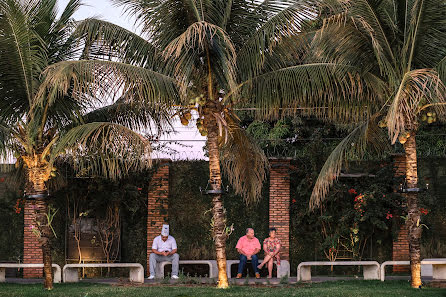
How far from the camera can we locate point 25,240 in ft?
49.7

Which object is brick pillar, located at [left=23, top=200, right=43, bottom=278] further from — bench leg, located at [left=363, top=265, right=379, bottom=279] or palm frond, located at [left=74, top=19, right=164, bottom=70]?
bench leg, located at [left=363, top=265, right=379, bottom=279]

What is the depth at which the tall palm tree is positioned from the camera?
10914 millimetres

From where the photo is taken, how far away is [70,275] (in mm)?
13688

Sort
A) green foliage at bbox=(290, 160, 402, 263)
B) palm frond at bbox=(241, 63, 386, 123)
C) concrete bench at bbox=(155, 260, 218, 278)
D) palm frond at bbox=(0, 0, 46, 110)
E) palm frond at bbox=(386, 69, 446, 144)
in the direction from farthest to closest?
green foliage at bbox=(290, 160, 402, 263), concrete bench at bbox=(155, 260, 218, 278), palm frond at bbox=(241, 63, 386, 123), palm frond at bbox=(0, 0, 46, 110), palm frond at bbox=(386, 69, 446, 144)

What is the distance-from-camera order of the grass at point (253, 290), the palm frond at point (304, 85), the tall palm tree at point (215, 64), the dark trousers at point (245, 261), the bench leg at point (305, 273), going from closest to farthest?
the grass at point (253, 290) → the tall palm tree at point (215, 64) → the palm frond at point (304, 85) → the bench leg at point (305, 273) → the dark trousers at point (245, 261)

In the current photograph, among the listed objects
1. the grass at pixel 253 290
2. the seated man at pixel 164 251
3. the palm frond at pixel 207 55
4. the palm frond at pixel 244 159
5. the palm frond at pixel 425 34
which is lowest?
the grass at pixel 253 290

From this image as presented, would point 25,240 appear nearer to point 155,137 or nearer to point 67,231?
point 67,231

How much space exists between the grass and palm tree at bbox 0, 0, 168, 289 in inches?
30.4

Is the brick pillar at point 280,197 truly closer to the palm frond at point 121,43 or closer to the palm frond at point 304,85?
the palm frond at point 304,85

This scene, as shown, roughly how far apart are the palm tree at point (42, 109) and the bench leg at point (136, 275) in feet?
6.61

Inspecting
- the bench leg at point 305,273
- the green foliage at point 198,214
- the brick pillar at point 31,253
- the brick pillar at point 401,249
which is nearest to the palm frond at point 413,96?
Answer: the bench leg at point 305,273

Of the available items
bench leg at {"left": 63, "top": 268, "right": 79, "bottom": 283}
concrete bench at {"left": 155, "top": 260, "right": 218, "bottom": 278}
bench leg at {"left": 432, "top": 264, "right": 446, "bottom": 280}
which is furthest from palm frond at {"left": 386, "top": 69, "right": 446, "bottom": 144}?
bench leg at {"left": 63, "top": 268, "right": 79, "bottom": 283}

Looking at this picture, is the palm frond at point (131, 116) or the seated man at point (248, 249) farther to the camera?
the seated man at point (248, 249)

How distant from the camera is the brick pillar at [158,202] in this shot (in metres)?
15.2
